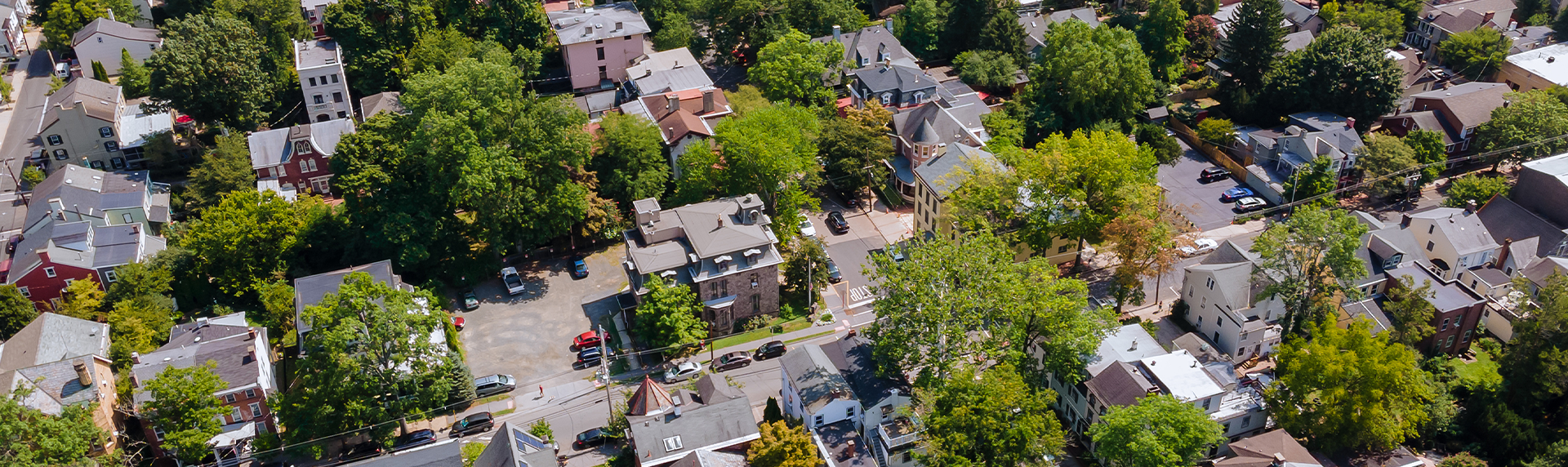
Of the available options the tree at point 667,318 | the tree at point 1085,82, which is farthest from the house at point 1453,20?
the tree at point 667,318

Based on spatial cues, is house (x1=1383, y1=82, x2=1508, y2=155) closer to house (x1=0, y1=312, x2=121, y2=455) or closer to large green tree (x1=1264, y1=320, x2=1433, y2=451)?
large green tree (x1=1264, y1=320, x2=1433, y2=451)

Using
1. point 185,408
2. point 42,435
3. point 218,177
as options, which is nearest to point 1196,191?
point 185,408

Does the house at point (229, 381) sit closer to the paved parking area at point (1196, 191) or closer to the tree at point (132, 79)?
the tree at point (132, 79)

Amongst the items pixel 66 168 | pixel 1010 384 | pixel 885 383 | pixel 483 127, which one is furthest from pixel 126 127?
pixel 1010 384

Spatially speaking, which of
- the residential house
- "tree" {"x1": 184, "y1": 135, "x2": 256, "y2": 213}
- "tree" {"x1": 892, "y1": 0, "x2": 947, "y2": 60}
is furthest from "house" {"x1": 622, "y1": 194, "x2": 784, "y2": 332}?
"tree" {"x1": 892, "y1": 0, "x2": 947, "y2": 60}

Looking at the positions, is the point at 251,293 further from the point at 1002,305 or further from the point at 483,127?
the point at 1002,305
